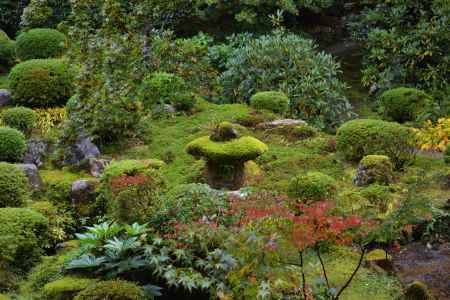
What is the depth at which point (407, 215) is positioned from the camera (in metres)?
6.78

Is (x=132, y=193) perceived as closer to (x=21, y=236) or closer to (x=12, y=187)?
(x=21, y=236)

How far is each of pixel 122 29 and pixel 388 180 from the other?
7054 mm

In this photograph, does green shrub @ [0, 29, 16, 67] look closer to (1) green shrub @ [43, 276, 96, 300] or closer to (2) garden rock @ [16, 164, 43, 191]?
(2) garden rock @ [16, 164, 43, 191]

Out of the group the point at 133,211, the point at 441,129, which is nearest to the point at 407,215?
the point at 441,129

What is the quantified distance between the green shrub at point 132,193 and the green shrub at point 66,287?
1337 millimetres

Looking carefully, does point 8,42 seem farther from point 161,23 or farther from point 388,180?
point 388,180

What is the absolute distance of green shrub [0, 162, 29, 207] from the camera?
31.0 feet

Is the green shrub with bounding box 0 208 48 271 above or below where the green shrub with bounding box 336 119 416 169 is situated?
below

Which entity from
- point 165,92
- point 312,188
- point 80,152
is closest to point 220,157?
point 312,188

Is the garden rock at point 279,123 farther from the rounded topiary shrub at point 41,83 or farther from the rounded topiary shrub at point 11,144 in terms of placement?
the rounded topiary shrub at point 11,144

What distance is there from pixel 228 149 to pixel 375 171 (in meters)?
2.18

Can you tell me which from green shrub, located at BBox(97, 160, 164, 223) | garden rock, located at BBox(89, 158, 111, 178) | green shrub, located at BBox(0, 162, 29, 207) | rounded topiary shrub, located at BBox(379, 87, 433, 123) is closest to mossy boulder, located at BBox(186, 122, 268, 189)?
green shrub, located at BBox(97, 160, 164, 223)

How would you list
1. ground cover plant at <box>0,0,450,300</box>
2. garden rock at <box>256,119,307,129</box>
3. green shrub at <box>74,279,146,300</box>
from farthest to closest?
garden rock at <box>256,119,307,129</box>
ground cover plant at <box>0,0,450,300</box>
green shrub at <box>74,279,146,300</box>

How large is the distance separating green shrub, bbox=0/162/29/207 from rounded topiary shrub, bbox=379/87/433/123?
7.94m
